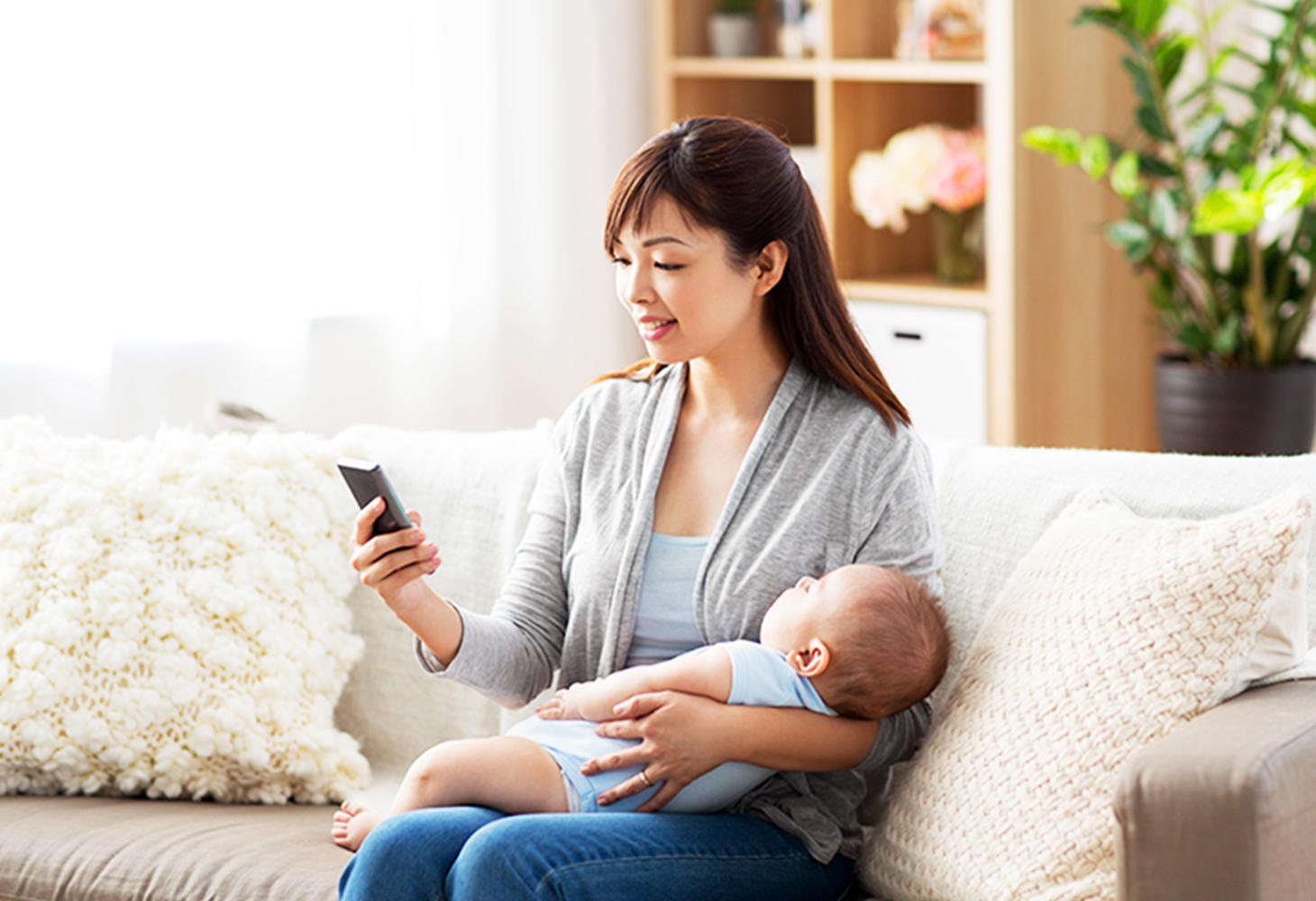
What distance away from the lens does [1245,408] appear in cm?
315

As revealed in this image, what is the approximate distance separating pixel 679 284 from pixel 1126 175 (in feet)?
5.63

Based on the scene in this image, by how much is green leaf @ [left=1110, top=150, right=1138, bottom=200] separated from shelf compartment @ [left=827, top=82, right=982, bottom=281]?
642mm

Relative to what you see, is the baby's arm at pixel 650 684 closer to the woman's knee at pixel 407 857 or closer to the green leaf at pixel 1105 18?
the woman's knee at pixel 407 857

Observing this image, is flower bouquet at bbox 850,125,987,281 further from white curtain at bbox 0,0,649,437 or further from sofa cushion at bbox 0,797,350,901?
sofa cushion at bbox 0,797,350,901

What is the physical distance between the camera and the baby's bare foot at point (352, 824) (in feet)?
5.60

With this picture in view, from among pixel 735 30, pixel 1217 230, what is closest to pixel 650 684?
pixel 1217 230

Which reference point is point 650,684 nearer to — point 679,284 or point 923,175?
point 679,284

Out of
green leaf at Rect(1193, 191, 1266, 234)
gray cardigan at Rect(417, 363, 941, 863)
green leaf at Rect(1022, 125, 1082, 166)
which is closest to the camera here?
gray cardigan at Rect(417, 363, 941, 863)

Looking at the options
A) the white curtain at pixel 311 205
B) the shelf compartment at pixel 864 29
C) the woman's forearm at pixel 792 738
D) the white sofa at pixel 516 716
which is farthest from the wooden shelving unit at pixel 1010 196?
the woman's forearm at pixel 792 738

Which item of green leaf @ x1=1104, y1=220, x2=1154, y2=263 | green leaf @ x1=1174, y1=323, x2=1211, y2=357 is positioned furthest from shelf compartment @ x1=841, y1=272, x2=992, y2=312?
green leaf @ x1=1174, y1=323, x2=1211, y2=357

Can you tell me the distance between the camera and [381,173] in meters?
3.25

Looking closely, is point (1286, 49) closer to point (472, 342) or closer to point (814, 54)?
point (814, 54)

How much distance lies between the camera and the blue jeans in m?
1.45

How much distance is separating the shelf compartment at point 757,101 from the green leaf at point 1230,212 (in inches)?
44.5
